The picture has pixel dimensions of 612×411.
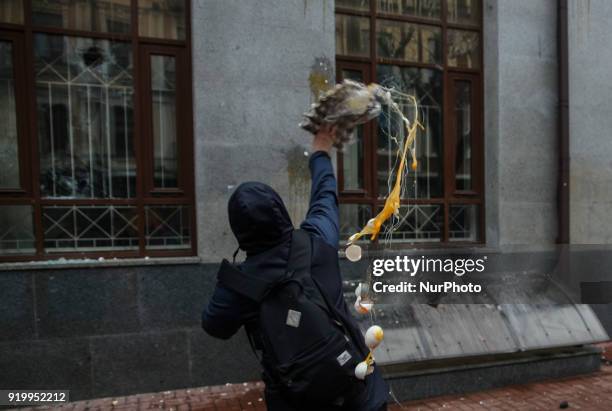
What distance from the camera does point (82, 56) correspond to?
5059 mm

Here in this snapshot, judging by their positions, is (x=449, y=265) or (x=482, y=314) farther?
(x=449, y=265)

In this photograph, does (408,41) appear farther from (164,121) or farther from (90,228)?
(90,228)

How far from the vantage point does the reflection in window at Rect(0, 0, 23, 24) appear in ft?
15.7

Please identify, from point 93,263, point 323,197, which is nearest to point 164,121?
point 93,263

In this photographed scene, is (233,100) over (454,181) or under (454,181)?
over

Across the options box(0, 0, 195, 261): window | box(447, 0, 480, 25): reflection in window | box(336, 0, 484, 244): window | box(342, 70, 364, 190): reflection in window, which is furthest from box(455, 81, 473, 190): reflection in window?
box(0, 0, 195, 261): window

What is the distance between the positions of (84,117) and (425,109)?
447 cm

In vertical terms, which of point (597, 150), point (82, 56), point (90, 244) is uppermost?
point (82, 56)

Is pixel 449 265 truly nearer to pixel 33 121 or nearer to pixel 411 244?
pixel 411 244

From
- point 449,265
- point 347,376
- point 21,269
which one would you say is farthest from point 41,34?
point 449,265

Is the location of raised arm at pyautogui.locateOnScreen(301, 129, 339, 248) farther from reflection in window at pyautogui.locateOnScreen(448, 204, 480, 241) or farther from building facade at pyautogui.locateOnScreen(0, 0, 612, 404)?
reflection in window at pyautogui.locateOnScreen(448, 204, 480, 241)

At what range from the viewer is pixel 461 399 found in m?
4.54

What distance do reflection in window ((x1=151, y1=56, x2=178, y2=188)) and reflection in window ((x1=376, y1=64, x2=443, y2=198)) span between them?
2.73 m

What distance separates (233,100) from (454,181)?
11.3 feet
